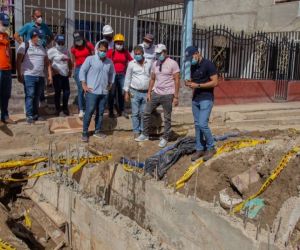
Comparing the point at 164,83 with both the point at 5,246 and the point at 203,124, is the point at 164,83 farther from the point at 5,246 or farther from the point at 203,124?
the point at 5,246

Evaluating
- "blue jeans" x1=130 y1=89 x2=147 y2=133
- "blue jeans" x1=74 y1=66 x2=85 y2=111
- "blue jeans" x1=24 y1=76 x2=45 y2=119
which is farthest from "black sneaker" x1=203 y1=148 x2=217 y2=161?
"blue jeans" x1=24 y1=76 x2=45 y2=119

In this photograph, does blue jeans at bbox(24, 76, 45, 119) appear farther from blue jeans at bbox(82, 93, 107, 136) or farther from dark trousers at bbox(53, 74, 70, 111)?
blue jeans at bbox(82, 93, 107, 136)

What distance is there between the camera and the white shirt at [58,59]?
8.01 m

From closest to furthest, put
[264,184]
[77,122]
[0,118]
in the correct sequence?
[264,184] → [0,118] → [77,122]

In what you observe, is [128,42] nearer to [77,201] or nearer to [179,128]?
[179,128]

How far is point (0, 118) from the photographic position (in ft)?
24.2

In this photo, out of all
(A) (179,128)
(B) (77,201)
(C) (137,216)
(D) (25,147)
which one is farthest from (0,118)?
(A) (179,128)

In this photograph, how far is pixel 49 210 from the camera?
230 inches

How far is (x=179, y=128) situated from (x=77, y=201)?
4486 mm

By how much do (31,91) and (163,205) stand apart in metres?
3.70

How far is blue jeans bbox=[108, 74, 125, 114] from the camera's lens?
8.32 meters

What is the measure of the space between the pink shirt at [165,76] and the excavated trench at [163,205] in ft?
3.85

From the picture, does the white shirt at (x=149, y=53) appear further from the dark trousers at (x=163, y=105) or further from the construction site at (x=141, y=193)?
the construction site at (x=141, y=193)

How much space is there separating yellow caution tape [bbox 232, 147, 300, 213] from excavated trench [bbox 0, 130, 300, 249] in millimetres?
54
